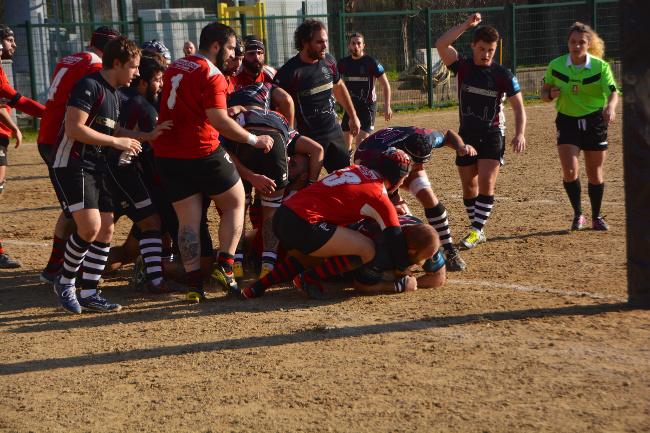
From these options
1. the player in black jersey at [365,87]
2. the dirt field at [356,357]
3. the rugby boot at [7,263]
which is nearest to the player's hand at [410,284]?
the dirt field at [356,357]

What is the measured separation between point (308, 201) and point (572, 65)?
13.6 feet

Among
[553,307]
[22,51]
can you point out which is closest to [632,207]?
[553,307]

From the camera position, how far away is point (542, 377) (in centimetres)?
526

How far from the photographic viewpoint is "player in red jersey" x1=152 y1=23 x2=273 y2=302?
7.11 meters

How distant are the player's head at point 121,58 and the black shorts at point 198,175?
777 mm

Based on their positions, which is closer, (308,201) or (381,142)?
(308,201)

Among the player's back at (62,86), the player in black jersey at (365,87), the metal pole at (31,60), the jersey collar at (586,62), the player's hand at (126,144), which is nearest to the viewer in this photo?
the player's hand at (126,144)

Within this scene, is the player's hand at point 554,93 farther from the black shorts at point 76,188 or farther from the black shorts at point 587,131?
the black shorts at point 76,188

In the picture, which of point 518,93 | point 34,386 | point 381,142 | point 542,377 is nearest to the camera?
point 542,377

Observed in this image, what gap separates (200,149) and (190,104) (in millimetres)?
353

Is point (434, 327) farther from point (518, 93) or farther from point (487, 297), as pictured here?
point (518, 93)

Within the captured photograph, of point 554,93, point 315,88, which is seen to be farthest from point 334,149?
point 554,93

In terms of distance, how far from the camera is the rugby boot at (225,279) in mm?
7438

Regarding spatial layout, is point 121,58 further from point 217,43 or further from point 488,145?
point 488,145
